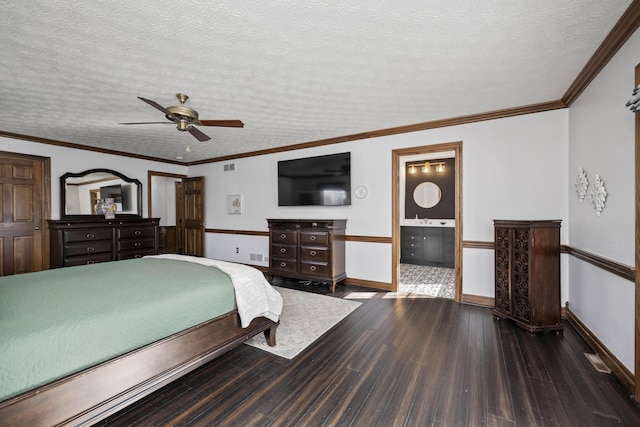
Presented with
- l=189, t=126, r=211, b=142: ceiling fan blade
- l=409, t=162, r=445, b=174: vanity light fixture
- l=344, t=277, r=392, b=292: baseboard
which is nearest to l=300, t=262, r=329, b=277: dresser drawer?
l=344, t=277, r=392, b=292: baseboard

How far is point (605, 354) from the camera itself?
2111mm

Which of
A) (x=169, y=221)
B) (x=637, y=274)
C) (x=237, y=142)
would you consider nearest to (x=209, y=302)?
(x=637, y=274)

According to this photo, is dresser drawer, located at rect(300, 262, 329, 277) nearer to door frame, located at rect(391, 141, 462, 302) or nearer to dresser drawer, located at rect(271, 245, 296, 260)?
dresser drawer, located at rect(271, 245, 296, 260)

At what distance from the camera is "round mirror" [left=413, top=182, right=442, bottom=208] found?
6.07 meters

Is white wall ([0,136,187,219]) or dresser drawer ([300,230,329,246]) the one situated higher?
white wall ([0,136,187,219])

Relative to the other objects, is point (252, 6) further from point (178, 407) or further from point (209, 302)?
point (178, 407)

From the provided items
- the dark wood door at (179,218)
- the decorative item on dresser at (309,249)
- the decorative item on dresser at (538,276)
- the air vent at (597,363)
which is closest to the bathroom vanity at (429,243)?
the decorative item on dresser at (309,249)

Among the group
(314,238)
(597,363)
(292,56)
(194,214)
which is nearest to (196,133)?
(292,56)

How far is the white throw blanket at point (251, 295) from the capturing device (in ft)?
7.02

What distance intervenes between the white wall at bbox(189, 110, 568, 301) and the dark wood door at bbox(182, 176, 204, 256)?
7.94 ft

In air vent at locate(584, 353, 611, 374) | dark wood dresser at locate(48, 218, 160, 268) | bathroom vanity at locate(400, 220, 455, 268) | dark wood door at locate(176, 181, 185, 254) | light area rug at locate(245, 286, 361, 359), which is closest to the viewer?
air vent at locate(584, 353, 611, 374)

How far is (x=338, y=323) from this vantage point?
9.47 ft

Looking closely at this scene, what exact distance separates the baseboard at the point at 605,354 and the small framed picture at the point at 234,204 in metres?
5.40

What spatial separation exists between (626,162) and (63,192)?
7.09 m
